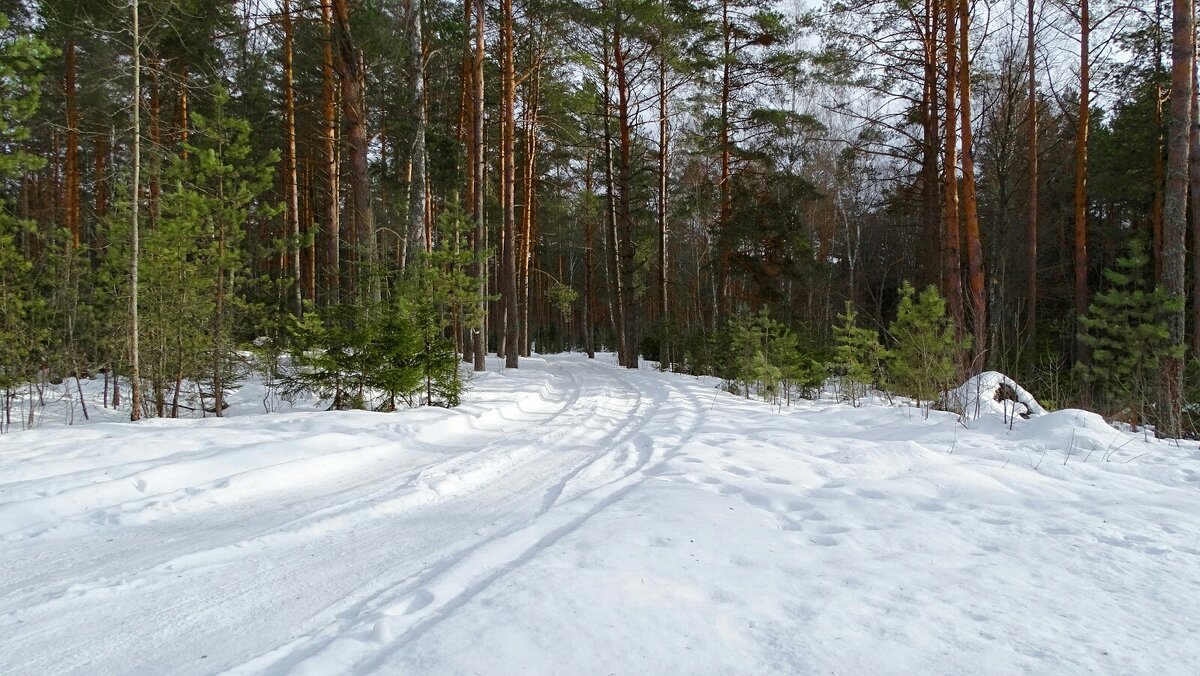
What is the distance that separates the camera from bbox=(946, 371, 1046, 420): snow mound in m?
7.18

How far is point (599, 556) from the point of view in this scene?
261 centimetres

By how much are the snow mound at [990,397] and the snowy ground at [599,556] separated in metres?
1.67

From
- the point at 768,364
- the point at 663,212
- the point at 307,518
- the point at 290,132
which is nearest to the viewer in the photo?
the point at 307,518

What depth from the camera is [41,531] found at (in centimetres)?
323

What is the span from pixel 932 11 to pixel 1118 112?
12524 millimetres

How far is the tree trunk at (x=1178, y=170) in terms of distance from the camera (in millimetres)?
8172

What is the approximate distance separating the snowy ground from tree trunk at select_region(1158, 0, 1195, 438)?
5392 mm

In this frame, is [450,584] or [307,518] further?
[307,518]

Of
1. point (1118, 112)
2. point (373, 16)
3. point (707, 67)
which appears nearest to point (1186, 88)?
point (707, 67)

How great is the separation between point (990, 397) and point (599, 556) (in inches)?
292

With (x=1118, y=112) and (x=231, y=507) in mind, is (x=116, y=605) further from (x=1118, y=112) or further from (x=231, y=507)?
(x=1118, y=112)

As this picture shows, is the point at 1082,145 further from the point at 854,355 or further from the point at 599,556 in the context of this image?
the point at 599,556

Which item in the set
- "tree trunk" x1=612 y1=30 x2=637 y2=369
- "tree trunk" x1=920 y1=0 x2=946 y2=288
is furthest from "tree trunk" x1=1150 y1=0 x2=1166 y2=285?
"tree trunk" x1=612 y1=30 x2=637 y2=369

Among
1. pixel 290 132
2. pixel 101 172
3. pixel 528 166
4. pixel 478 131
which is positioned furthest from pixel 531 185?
pixel 101 172
